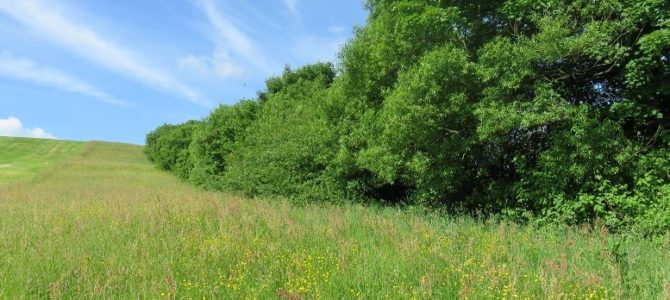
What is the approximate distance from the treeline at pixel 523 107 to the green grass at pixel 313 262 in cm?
223

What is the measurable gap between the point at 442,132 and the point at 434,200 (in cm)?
293

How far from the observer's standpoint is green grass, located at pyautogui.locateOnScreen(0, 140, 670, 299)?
5055 millimetres

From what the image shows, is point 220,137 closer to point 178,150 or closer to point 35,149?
point 178,150

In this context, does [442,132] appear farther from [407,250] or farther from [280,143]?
[280,143]

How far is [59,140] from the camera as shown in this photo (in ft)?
291

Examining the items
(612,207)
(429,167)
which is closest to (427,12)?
(429,167)

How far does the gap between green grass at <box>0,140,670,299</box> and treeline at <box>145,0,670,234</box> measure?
7.32ft

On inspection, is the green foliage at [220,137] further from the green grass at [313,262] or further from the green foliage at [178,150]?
the green grass at [313,262]

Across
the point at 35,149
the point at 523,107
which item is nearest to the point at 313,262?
the point at 523,107

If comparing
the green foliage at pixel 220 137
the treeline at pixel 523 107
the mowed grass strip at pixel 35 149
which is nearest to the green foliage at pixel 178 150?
the green foliage at pixel 220 137

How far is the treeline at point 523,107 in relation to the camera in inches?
399

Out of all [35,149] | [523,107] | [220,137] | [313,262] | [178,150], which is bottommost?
[313,262]

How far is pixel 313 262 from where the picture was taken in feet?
19.9

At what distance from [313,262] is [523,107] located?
290 inches
